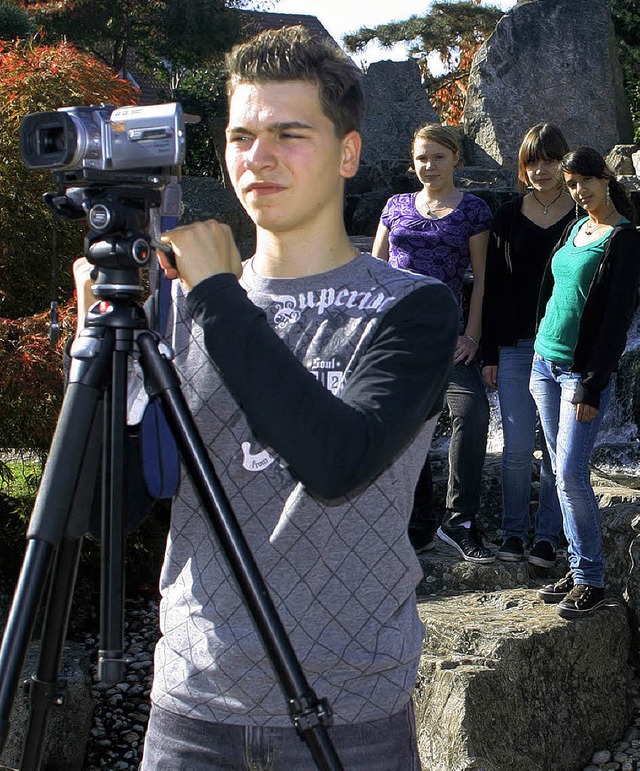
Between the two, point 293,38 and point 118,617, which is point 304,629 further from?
point 293,38

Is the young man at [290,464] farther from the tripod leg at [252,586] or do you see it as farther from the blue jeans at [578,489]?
the blue jeans at [578,489]

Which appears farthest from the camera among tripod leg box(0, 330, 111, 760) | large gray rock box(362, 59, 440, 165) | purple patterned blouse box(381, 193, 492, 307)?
large gray rock box(362, 59, 440, 165)

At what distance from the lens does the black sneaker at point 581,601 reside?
158 inches

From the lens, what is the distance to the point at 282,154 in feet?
5.69

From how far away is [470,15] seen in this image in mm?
19359

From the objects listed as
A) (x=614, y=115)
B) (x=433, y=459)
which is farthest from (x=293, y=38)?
(x=614, y=115)

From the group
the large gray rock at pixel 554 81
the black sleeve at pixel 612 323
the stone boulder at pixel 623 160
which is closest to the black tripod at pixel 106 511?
the black sleeve at pixel 612 323

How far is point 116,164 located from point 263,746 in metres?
0.88

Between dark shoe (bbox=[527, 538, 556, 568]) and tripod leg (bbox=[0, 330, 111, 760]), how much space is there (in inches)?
127

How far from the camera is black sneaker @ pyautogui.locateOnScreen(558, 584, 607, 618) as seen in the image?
13.1 ft

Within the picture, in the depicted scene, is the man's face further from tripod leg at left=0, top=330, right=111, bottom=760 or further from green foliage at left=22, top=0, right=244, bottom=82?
green foliage at left=22, top=0, right=244, bottom=82

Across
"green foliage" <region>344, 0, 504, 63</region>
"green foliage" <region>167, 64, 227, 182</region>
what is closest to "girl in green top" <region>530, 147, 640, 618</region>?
"green foliage" <region>167, 64, 227, 182</region>

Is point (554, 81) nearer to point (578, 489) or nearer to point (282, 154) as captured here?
point (578, 489)

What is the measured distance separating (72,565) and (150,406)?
253 millimetres
